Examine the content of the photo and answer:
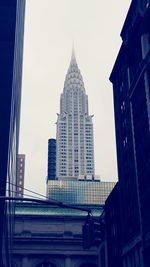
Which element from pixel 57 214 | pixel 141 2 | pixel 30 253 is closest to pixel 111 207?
pixel 141 2

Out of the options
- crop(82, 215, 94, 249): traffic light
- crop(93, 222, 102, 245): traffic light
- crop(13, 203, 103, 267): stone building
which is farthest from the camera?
crop(13, 203, 103, 267): stone building

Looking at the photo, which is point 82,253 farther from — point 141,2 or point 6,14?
point 6,14

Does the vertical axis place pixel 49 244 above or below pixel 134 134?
below

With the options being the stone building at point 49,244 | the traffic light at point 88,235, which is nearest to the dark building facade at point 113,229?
the stone building at point 49,244

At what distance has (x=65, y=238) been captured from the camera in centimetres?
10431

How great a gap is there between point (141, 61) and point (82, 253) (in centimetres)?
6147

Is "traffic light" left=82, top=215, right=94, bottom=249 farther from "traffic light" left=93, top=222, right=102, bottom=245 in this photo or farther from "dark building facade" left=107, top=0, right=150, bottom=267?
"dark building facade" left=107, top=0, right=150, bottom=267

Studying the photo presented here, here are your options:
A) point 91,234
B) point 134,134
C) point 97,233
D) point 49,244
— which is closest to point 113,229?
point 134,134

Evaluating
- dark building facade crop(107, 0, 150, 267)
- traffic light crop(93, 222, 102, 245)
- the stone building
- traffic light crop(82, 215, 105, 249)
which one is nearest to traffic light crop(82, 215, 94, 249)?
traffic light crop(82, 215, 105, 249)

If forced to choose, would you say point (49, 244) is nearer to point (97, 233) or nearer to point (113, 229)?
point (113, 229)

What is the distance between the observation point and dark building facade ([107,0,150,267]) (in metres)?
50.6

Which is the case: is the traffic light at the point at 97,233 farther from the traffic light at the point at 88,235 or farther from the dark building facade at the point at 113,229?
the dark building facade at the point at 113,229

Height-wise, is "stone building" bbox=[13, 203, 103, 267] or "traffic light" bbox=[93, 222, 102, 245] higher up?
"traffic light" bbox=[93, 222, 102, 245]

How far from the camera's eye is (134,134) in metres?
56.8
